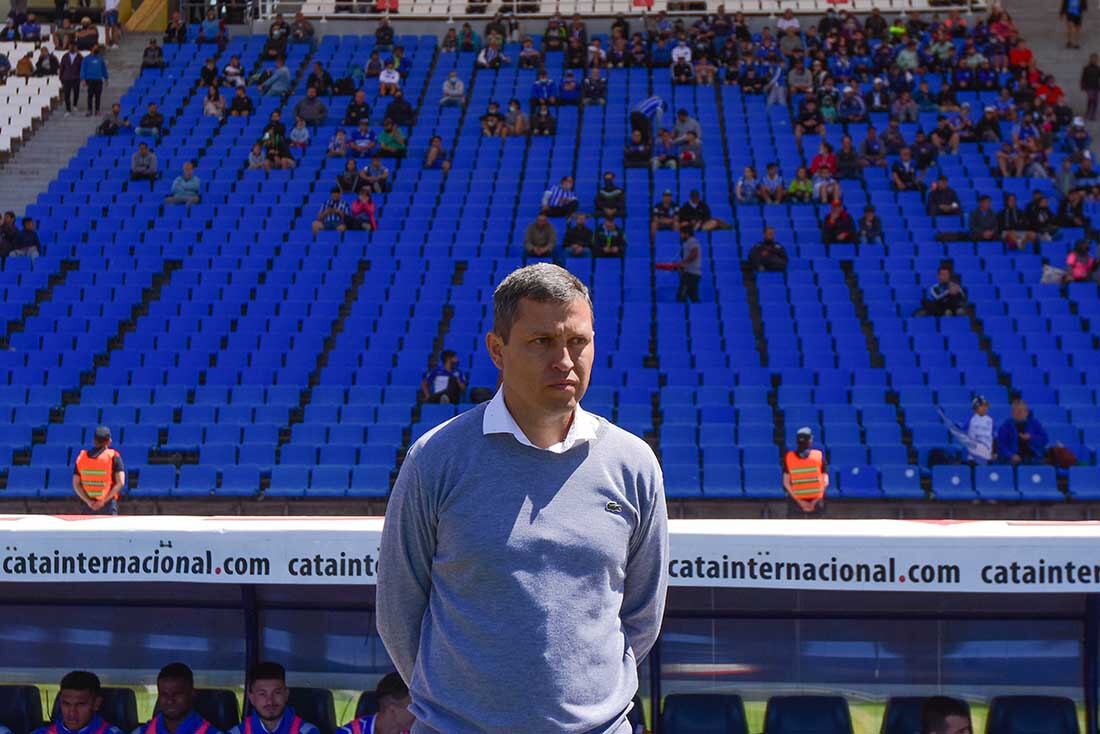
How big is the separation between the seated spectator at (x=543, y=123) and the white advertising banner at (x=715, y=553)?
22.3 m

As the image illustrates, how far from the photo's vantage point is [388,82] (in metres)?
28.8

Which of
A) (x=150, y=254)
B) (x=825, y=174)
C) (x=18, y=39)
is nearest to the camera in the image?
(x=150, y=254)

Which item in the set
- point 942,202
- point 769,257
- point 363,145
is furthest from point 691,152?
point 363,145


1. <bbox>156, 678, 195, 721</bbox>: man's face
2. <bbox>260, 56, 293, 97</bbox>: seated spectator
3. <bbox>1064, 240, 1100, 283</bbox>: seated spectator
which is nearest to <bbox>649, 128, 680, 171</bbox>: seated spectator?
<bbox>1064, 240, 1100, 283</bbox>: seated spectator

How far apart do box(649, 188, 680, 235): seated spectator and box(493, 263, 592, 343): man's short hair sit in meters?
19.8

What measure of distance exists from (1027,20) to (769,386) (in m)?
20.8

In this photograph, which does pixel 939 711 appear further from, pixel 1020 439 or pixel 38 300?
pixel 38 300

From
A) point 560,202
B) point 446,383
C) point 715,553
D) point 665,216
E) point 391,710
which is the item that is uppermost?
point 560,202

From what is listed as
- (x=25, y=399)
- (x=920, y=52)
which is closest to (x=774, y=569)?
(x=25, y=399)

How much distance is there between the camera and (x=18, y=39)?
33.6 meters

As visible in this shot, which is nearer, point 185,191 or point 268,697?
point 268,697

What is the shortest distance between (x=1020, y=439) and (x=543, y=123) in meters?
13.4

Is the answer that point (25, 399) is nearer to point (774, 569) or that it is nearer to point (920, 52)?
point (774, 569)

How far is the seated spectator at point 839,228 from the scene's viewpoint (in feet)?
72.1
